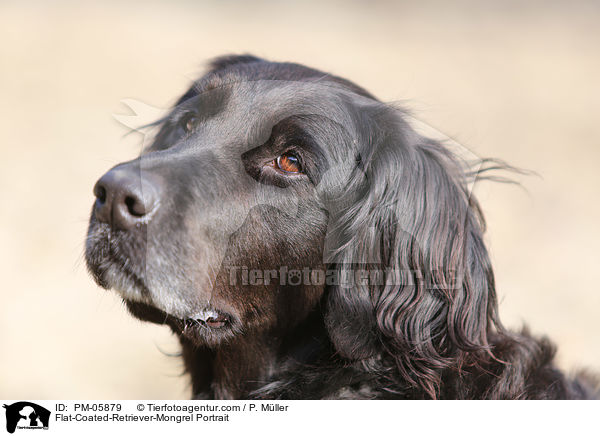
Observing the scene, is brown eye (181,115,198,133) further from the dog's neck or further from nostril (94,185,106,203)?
the dog's neck

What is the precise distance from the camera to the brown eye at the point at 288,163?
251cm

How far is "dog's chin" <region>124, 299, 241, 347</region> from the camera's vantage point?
247 centimetres

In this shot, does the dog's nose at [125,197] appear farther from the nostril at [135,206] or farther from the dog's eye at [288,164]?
the dog's eye at [288,164]

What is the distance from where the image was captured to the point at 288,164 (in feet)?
8.27

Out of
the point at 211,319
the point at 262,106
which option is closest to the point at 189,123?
the point at 262,106

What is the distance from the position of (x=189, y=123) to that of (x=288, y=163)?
646 millimetres

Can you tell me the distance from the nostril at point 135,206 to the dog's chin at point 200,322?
0.46 meters

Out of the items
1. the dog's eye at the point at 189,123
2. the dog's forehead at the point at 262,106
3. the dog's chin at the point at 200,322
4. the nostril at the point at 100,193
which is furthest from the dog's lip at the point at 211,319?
the dog's eye at the point at 189,123

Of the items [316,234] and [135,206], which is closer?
[135,206]

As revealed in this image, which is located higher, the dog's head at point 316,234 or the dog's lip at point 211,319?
the dog's head at point 316,234

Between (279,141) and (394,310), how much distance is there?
926 millimetres
